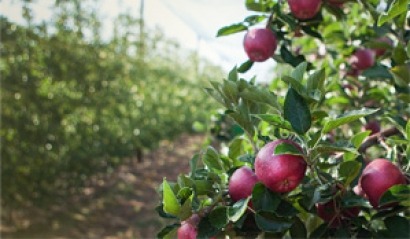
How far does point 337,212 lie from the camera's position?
2.63 ft

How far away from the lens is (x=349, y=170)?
0.77 m

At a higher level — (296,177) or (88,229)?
(296,177)

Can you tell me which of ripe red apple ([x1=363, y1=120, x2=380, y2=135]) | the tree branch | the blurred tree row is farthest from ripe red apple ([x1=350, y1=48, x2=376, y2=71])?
the blurred tree row

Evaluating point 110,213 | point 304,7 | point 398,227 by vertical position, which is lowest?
point 110,213

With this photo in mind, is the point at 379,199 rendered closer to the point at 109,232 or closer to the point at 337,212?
the point at 337,212

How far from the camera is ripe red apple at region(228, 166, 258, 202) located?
0.75 metres

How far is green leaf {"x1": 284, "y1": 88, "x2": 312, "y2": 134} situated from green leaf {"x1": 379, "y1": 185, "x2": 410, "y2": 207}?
15 cm

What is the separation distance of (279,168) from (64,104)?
4.09 m

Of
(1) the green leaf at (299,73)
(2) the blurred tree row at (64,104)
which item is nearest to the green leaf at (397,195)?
(1) the green leaf at (299,73)

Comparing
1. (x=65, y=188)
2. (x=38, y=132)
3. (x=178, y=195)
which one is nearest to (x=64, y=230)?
(x=65, y=188)

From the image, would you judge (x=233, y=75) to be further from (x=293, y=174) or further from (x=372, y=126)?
(x=372, y=126)

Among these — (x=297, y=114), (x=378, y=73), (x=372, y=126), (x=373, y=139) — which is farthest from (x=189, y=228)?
(x=372, y=126)

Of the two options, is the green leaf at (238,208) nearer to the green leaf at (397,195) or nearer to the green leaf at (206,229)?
the green leaf at (206,229)

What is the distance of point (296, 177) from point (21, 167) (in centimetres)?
393
